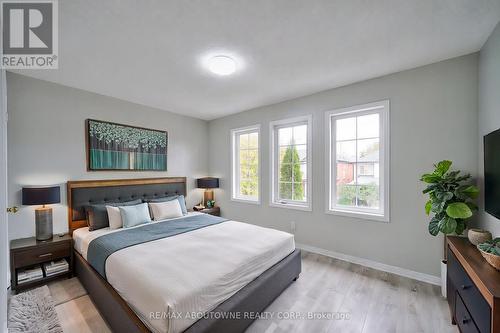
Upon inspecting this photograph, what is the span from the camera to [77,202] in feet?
9.78

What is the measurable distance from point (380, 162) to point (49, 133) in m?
4.44

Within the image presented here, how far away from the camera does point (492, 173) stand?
1725 mm

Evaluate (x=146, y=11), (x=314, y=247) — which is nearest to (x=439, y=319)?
(x=314, y=247)

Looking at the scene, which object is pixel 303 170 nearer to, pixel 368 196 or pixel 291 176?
Answer: pixel 291 176

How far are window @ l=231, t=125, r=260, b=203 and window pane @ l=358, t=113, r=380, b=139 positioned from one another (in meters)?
1.77

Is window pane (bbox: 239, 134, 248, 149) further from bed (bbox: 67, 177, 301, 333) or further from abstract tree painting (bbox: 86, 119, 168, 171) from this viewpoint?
bed (bbox: 67, 177, 301, 333)

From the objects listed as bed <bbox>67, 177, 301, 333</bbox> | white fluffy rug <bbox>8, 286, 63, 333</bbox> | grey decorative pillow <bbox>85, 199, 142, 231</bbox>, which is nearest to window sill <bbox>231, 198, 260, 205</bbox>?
bed <bbox>67, 177, 301, 333</bbox>

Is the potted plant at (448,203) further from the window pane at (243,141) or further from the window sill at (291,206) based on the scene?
the window pane at (243,141)

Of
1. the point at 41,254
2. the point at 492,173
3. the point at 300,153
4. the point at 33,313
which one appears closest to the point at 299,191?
the point at 300,153

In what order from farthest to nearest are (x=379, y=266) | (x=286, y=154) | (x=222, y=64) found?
1. (x=286, y=154)
2. (x=379, y=266)
3. (x=222, y=64)

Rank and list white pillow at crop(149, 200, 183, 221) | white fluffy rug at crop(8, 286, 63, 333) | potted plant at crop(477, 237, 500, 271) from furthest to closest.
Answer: white pillow at crop(149, 200, 183, 221), white fluffy rug at crop(8, 286, 63, 333), potted plant at crop(477, 237, 500, 271)

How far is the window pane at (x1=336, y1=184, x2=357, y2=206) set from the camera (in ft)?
10.1

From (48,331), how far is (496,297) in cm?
308

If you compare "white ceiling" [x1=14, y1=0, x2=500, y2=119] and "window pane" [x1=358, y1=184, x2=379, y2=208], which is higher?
"white ceiling" [x1=14, y1=0, x2=500, y2=119]
